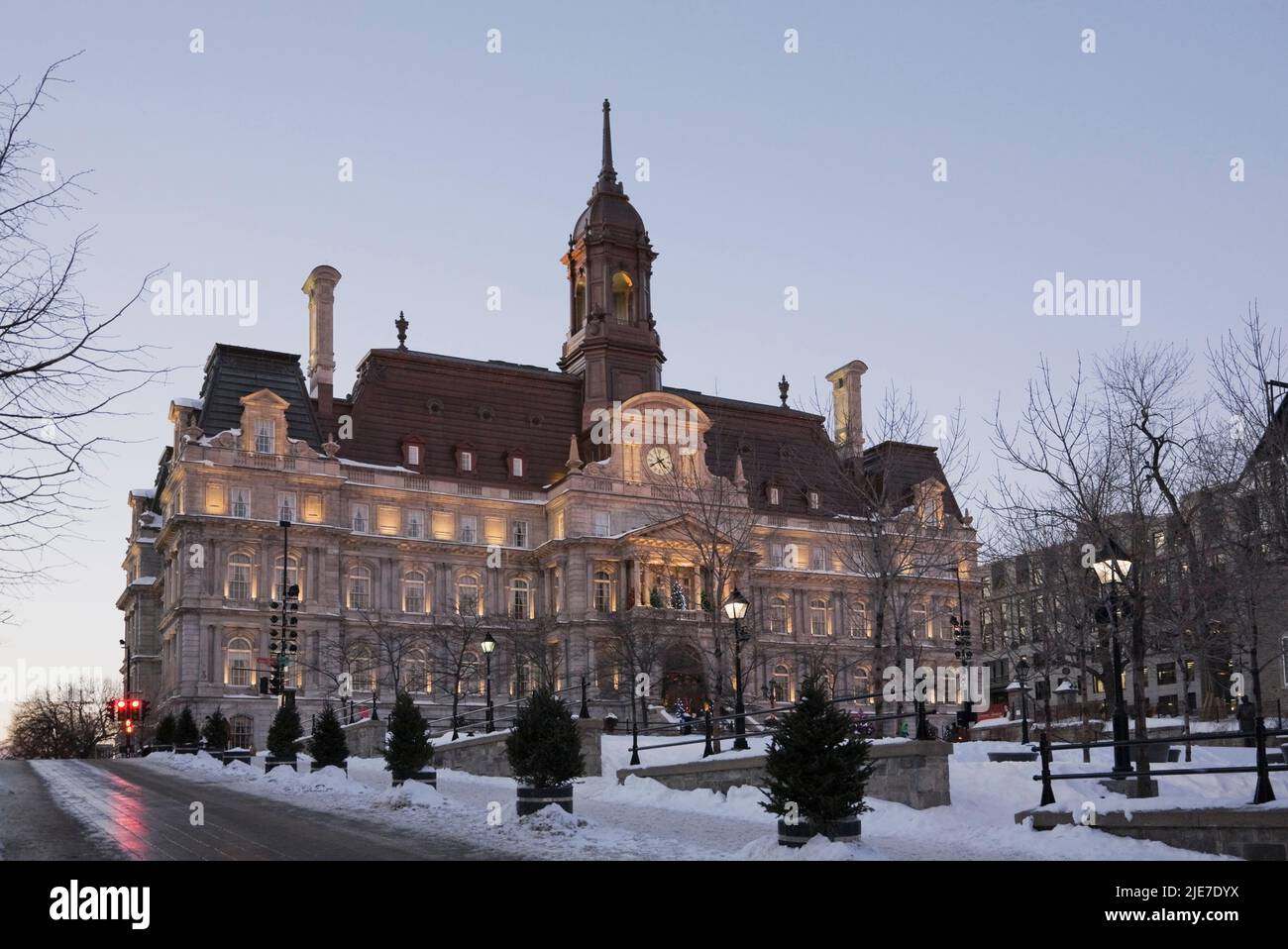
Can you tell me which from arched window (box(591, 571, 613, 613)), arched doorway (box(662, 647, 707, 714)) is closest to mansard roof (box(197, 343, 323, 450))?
arched window (box(591, 571, 613, 613))

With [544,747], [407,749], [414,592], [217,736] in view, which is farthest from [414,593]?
[544,747]

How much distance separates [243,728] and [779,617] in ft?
113

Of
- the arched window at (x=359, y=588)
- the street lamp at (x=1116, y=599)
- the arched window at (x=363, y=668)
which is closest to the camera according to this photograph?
the street lamp at (x=1116, y=599)

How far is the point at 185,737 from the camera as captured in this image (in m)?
53.6

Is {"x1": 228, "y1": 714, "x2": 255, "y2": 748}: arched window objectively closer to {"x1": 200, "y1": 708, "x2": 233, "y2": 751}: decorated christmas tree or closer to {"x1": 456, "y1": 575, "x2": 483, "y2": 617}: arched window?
{"x1": 456, "y1": 575, "x2": 483, "y2": 617}: arched window

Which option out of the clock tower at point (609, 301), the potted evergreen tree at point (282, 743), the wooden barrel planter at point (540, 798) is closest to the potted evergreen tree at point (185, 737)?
the potted evergreen tree at point (282, 743)

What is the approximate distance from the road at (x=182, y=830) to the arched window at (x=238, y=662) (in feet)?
142

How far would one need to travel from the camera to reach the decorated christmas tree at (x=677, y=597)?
257 feet

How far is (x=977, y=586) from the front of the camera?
260ft

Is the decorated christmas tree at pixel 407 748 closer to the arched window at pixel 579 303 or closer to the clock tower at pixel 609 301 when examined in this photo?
the clock tower at pixel 609 301

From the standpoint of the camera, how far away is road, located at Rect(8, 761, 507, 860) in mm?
17328

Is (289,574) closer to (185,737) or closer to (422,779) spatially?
(185,737)

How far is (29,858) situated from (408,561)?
213 ft

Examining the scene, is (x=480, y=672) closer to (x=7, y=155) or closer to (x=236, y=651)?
(x=236, y=651)
